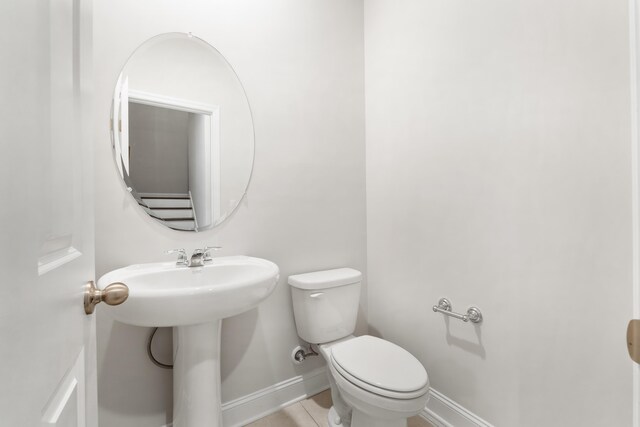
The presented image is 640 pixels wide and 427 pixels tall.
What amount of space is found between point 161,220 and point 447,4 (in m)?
1.73

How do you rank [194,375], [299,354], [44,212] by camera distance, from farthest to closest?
1. [299,354]
2. [194,375]
3. [44,212]

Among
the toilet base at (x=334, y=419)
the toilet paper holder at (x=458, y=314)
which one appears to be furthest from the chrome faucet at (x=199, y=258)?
the toilet paper holder at (x=458, y=314)

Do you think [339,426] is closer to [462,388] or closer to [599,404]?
[462,388]

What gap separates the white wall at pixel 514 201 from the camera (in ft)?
3.15

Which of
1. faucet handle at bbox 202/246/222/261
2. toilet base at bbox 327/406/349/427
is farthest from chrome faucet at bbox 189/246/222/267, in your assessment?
toilet base at bbox 327/406/349/427

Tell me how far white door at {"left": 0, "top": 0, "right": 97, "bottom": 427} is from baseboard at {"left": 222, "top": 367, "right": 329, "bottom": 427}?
1078 millimetres

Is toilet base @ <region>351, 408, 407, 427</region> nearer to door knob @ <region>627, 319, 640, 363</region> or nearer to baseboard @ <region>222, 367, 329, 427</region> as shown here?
baseboard @ <region>222, 367, 329, 427</region>

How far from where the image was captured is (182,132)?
1.37 meters

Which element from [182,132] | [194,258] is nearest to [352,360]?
[194,258]

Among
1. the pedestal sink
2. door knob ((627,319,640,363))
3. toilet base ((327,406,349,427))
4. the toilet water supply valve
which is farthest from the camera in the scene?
the toilet water supply valve

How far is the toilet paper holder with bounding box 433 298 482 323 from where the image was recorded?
130 centimetres

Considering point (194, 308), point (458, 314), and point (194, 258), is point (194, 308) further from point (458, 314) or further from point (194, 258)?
point (458, 314)

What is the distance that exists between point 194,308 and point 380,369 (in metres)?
0.77

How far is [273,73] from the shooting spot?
1587mm
